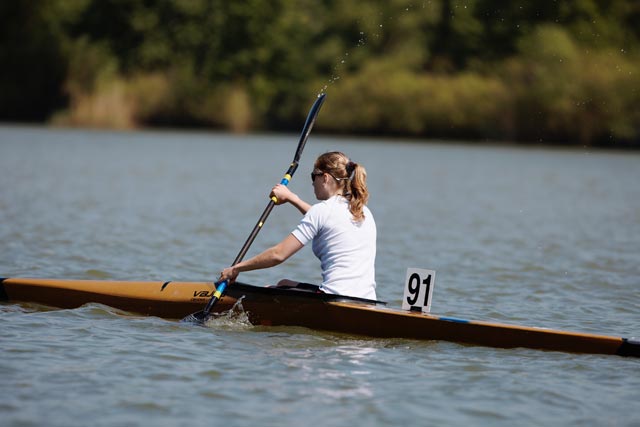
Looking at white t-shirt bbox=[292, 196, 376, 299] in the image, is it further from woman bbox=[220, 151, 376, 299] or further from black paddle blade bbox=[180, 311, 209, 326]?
black paddle blade bbox=[180, 311, 209, 326]

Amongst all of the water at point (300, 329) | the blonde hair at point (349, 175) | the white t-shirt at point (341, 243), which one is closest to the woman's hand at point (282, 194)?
the white t-shirt at point (341, 243)

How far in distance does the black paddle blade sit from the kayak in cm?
7

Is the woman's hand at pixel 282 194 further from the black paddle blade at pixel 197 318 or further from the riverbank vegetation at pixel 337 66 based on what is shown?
the riverbank vegetation at pixel 337 66

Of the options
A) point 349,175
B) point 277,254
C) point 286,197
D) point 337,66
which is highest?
point 337,66

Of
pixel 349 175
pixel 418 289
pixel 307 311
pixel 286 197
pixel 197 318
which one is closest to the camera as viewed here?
pixel 349 175

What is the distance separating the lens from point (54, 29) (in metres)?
58.1

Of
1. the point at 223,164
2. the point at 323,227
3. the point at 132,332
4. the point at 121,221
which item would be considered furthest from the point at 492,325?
the point at 223,164

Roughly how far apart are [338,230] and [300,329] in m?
0.93

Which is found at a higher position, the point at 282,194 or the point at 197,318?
the point at 282,194

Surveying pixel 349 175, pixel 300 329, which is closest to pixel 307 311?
pixel 300 329

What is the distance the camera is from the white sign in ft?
26.1

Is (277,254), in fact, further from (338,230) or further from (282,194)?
(282,194)

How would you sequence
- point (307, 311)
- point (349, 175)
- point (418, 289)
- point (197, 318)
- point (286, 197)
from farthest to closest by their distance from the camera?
point (197, 318), point (286, 197), point (307, 311), point (418, 289), point (349, 175)

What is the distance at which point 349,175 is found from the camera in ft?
25.9
